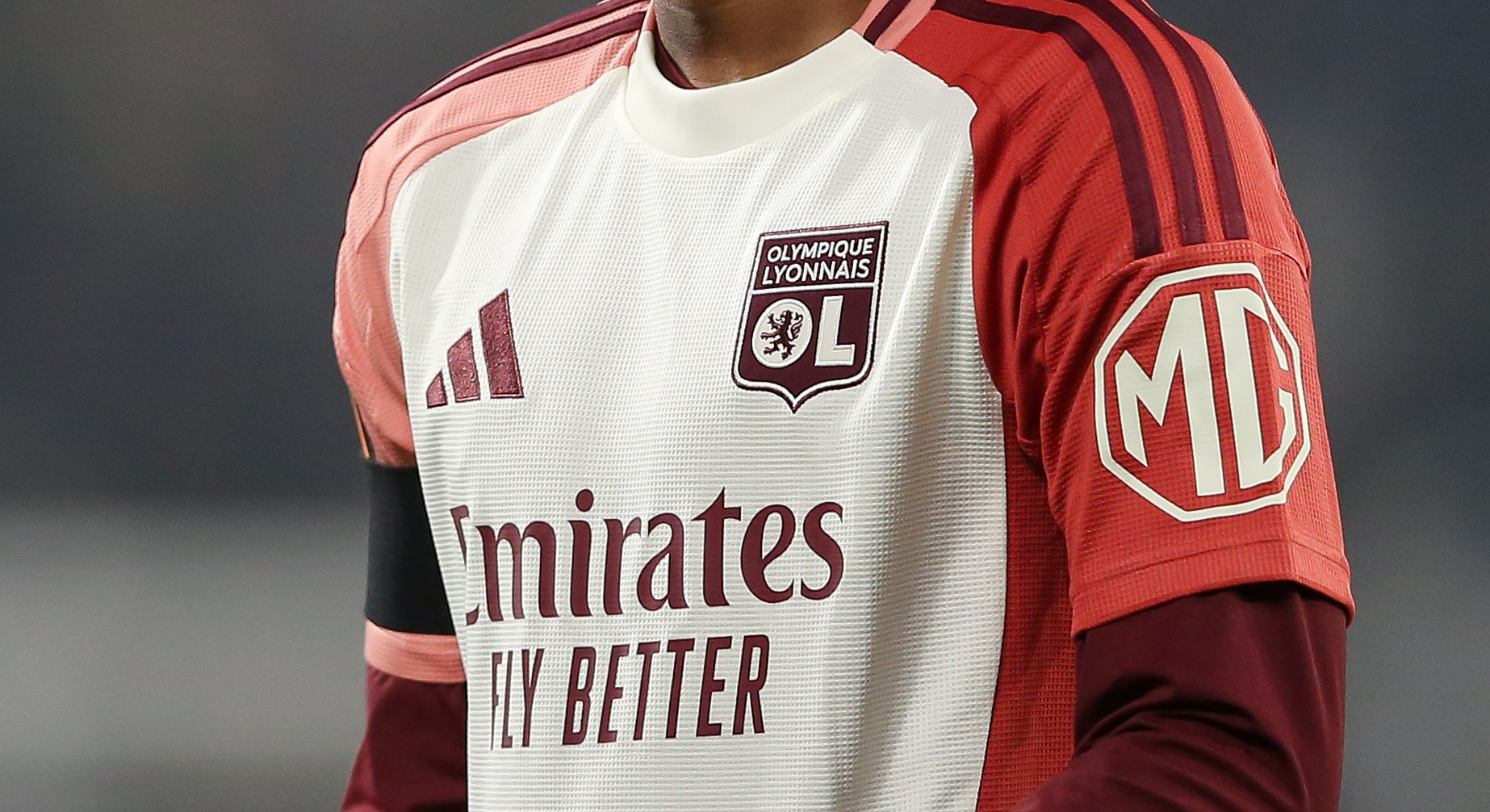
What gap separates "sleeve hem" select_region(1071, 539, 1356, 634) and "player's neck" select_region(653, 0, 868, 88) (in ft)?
0.94

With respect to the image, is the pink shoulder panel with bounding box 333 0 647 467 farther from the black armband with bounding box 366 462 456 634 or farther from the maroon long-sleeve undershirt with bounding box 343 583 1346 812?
the maroon long-sleeve undershirt with bounding box 343 583 1346 812

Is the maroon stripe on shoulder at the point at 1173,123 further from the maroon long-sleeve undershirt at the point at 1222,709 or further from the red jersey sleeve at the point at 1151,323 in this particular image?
the maroon long-sleeve undershirt at the point at 1222,709

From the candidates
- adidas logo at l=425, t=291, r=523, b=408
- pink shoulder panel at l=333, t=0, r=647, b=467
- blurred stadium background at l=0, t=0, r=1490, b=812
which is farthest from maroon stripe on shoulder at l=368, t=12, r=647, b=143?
blurred stadium background at l=0, t=0, r=1490, b=812

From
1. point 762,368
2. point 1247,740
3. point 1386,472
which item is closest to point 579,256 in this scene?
point 762,368

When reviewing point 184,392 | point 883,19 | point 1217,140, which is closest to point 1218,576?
point 1217,140

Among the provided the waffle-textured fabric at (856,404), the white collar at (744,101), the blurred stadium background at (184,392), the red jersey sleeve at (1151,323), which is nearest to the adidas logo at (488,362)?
the waffle-textured fabric at (856,404)

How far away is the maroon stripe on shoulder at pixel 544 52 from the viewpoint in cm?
78

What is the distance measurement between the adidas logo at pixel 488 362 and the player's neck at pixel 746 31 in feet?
0.46

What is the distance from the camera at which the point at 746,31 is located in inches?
27.2

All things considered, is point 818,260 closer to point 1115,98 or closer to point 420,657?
point 1115,98

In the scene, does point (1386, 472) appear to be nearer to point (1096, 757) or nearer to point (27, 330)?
point (1096, 757)

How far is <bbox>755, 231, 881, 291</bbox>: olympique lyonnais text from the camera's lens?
62 cm

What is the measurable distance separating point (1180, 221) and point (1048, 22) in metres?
0.12

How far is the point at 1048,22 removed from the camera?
61cm
